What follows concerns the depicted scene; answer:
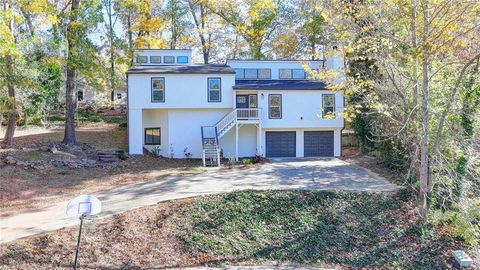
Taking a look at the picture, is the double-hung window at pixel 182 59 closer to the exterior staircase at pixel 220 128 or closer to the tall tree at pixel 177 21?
the exterior staircase at pixel 220 128

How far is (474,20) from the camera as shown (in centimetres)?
1010

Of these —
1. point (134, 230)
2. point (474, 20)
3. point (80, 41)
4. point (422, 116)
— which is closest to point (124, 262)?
point (134, 230)

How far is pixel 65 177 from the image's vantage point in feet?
53.1

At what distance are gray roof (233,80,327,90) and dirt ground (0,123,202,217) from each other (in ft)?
17.3

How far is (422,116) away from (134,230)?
826 centimetres

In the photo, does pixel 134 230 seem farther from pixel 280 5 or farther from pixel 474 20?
pixel 280 5

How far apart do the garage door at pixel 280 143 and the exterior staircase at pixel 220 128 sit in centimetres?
173

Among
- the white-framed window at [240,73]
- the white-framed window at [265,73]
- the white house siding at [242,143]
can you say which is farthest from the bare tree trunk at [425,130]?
the white-framed window at [240,73]

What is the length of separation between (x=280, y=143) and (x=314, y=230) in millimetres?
12936

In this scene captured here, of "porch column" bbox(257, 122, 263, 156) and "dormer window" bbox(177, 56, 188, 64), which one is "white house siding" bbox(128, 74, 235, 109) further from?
"dormer window" bbox(177, 56, 188, 64)

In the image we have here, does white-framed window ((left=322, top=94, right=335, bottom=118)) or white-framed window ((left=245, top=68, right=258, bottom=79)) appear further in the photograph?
white-framed window ((left=245, top=68, right=258, bottom=79))

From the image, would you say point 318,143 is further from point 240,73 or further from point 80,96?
point 80,96

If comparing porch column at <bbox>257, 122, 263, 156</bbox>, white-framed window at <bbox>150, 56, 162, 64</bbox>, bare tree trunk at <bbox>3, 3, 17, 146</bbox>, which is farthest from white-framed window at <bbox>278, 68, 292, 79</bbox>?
bare tree trunk at <bbox>3, 3, 17, 146</bbox>

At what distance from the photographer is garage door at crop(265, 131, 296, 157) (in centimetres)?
2347
